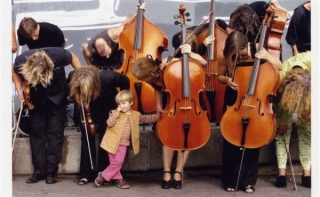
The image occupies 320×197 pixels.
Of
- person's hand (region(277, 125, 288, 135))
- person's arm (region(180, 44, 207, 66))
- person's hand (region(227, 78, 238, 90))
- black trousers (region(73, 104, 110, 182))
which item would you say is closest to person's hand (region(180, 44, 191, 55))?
person's arm (region(180, 44, 207, 66))

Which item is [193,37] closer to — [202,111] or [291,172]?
[202,111]

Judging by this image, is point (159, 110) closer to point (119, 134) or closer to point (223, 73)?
point (119, 134)

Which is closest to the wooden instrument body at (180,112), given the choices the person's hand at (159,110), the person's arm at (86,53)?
the person's hand at (159,110)

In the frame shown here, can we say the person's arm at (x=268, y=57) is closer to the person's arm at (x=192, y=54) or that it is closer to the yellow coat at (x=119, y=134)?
the person's arm at (x=192, y=54)

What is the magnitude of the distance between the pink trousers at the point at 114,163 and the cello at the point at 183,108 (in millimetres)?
488

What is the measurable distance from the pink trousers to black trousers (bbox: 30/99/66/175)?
0.49 meters

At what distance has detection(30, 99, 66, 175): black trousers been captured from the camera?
5840mm

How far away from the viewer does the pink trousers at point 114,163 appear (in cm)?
565

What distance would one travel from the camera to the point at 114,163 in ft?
18.5

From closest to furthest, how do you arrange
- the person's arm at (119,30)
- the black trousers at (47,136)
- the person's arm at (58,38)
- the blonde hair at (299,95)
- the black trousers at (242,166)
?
the blonde hair at (299,95)
the black trousers at (242,166)
the black trousers at (47,136)
the person's arm at (119,30)
the person's arm at (58,38)

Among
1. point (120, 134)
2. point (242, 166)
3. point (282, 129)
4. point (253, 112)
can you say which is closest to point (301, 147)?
point (282, 129)
